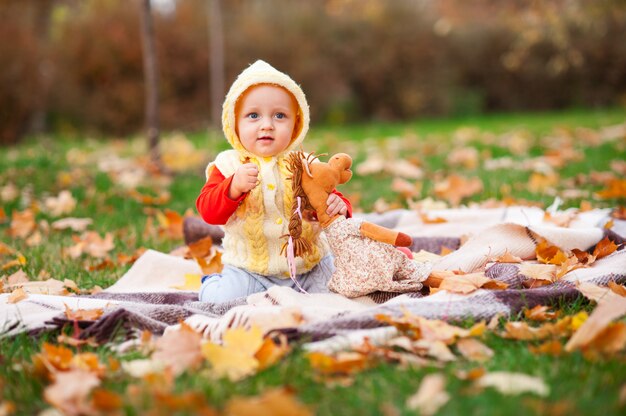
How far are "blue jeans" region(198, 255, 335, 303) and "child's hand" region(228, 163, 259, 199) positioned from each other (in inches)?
15.0

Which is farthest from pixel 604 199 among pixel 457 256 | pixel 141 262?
pixel 141 262

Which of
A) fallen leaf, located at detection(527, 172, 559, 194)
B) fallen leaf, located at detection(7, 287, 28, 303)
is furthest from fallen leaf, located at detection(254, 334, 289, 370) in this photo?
fallen leaf, located at detection(527, 172, 559, 194)

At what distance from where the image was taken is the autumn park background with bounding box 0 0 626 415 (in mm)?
1645

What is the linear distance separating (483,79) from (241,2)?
254 inches

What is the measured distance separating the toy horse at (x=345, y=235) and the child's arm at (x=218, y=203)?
24 centimetres

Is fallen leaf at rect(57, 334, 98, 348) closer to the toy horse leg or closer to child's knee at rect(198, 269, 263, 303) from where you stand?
child's knee at rect(198, 269, 263, 303)

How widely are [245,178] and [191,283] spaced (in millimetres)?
777

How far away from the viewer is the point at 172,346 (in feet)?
6.05

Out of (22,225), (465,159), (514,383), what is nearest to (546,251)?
(514,383)

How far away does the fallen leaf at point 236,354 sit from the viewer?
5.65 feet

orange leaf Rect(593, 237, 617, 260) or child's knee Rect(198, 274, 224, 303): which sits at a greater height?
orange leaf Rect(593, 237, 617, 260)

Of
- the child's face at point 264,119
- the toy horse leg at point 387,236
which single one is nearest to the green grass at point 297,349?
the toy horse leg at point 387,236

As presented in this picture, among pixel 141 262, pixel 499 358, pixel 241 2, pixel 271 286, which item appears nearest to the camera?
pixel 499 358

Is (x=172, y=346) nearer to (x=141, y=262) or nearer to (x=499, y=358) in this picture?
(x=499, y=358)
